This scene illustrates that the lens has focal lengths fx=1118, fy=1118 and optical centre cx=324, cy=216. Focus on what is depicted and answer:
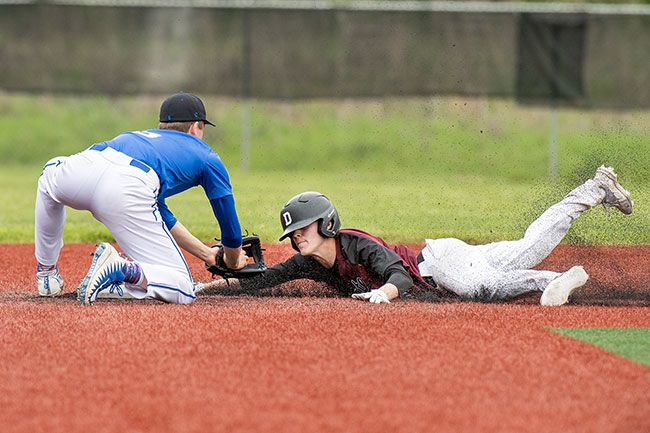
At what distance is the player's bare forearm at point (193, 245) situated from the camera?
7680 millimetres

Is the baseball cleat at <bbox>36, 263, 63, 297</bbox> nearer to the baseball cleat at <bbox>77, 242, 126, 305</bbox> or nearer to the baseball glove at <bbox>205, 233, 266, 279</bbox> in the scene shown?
the baseball cleat at <bbox>77, 242, 126, 305</bbox>

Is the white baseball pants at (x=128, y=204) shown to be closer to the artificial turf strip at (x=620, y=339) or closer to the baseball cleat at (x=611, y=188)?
the artificial turf strip at (x=620, y=339)

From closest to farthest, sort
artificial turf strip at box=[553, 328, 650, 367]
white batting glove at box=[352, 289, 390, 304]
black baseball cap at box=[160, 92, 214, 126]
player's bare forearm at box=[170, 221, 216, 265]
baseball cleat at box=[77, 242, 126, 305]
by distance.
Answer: artificial turf strip at box=[553, 328, 650, 367] → baseball cleat at box=[77, 242, 126, 305] → white batting glove at box=[352, 289, 390, 304] → black baseball cap at box=[160, 92, 214, 126] → player's bare forearm at box=[170, 221, 216, 265]

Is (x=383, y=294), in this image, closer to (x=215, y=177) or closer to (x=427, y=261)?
(x=427, y=261)

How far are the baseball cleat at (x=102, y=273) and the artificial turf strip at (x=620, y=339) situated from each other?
2668 mm

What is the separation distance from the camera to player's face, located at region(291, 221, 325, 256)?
23.9 ft

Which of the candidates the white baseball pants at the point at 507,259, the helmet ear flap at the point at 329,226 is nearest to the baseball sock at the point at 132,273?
the helmet ear flap at the point at 329,226

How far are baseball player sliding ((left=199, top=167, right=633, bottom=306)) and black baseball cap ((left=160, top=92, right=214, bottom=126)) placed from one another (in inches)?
34.0

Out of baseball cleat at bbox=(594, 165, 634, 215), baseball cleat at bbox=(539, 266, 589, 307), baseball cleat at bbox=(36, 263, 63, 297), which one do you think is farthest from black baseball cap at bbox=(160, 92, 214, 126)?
baseball cleat at bbox=(594, 165, 634, 215)

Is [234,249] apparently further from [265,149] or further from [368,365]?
[265,149]

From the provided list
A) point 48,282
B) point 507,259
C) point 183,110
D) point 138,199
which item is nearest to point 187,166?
point 138,199

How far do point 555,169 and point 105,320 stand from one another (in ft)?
39.8

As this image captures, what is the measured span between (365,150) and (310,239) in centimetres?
1355

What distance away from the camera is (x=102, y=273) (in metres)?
6.85
